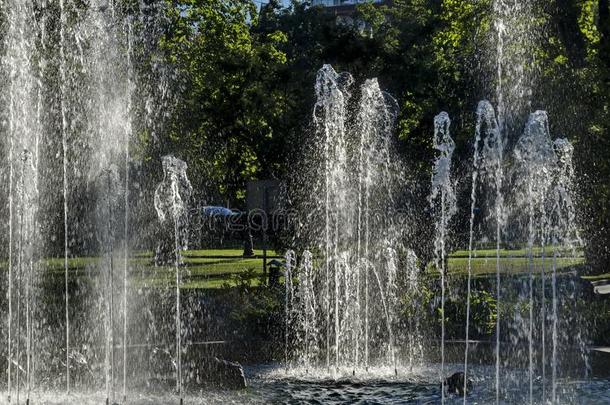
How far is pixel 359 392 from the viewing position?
9.38 meters

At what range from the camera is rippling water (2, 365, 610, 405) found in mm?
8805

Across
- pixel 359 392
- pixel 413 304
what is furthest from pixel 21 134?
pixel 359 392

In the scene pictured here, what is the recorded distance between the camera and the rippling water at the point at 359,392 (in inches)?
347

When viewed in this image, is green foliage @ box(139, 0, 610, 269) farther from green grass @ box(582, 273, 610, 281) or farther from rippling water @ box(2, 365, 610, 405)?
rippling water @ box(2, 365, 610, 405)

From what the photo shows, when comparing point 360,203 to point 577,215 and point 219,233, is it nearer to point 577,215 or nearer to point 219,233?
point 577,215

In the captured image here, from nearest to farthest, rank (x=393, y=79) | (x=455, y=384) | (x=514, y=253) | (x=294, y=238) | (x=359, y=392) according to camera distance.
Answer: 1. (x=455, y=384)
2. (x=359, y=392)
3. (x=294, y=238)
4. (x=393, y=79)
5. (x=514, y=253)

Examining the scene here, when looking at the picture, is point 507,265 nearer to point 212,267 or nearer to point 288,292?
point 212,267

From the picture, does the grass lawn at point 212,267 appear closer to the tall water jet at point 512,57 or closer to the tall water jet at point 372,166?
the tall water jet at point 372,166

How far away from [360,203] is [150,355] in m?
5.71

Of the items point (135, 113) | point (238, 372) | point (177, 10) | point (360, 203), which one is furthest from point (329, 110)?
point (177, 10)

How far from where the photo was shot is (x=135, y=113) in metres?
21.4

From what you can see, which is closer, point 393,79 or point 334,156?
point 334,156

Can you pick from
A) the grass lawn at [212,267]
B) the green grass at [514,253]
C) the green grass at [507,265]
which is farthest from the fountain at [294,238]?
the green grass at [514,253]

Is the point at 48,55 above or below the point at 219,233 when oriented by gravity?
above
